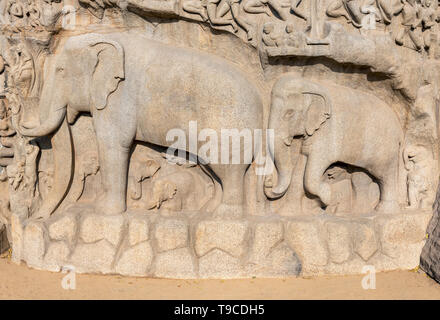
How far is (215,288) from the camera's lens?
5074 millimetres

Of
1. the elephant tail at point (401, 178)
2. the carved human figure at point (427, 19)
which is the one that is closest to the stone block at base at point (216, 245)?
the elephant tail at point (401, 178)

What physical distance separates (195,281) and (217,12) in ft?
8.18

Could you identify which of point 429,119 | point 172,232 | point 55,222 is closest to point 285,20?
point 429,119

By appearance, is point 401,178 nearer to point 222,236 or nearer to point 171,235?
point 222,236

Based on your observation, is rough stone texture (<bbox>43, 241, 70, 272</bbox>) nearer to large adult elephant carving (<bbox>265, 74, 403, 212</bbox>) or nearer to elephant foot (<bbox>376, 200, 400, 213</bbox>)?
large adult elephant carving (<bbox>265, 74, 403, 212</bbox>)

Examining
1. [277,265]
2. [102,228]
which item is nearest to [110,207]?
[102,228]

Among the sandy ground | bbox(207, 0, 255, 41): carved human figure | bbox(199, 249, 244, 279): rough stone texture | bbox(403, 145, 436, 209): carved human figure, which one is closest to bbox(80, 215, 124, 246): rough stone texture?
the sandy ground

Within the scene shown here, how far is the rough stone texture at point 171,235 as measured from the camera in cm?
527

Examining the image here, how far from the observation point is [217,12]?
5.07 metres

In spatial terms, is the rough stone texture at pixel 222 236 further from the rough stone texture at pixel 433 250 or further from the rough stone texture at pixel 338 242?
the rough stone texture at pixel 433 250

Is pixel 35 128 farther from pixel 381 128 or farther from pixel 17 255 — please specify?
pixel 381 128

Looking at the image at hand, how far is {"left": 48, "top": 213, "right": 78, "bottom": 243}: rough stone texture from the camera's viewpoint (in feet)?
17.8

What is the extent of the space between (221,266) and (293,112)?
5.27ft

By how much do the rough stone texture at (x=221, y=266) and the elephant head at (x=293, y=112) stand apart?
2.53 ft
